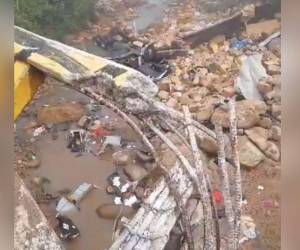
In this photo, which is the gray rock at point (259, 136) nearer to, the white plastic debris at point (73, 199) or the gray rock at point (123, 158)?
the gray rock at point (123, 158)

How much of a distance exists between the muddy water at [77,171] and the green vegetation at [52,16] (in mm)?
181

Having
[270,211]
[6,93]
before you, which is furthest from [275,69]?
[6,93]

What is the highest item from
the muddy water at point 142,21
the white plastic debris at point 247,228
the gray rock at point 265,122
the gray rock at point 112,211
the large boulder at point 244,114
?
the muddy water at point 142,21

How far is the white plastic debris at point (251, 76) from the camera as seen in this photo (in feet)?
4.91

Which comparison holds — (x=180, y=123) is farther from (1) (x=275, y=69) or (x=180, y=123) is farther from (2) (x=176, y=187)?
(1) (x=275, y=69)

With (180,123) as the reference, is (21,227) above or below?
below

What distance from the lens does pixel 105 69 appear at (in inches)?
60.2

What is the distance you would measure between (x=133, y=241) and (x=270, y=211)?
41 cm

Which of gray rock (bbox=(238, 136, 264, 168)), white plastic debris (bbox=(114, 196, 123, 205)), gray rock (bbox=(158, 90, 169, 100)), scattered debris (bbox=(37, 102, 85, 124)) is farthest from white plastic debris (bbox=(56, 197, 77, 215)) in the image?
gray rock (bbox=(238, 136, 264, 168))

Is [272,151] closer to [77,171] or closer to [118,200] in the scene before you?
[118,200]

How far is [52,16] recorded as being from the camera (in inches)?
60.4

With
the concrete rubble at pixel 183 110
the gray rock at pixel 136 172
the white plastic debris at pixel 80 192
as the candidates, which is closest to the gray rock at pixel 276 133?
the concrete rubble at pixel 183 110

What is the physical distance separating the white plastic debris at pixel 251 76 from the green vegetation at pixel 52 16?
0.48 metres

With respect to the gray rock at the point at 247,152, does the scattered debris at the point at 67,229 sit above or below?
below
